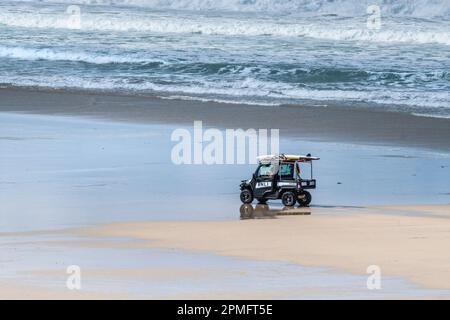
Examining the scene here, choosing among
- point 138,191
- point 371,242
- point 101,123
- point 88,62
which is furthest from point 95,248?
point 88,62

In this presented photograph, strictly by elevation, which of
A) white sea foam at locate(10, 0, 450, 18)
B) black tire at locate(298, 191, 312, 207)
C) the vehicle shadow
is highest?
white sea foam at locate(10, 0, 450, 18)

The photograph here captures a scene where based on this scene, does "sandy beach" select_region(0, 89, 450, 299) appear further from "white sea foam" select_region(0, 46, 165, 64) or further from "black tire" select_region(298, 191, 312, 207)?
"white sea foam" select_region(0, 46, 165, 64)

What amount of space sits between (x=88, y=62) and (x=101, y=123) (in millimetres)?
11046

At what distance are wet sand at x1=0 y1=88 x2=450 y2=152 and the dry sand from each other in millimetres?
5021

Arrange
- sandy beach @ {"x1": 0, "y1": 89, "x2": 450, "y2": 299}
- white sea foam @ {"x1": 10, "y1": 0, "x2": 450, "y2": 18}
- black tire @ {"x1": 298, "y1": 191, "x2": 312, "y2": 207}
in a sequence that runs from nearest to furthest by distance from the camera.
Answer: sandy beach @ {"x1": 0, "y1": 89, "x2": 450, "y2": 299}
black tire @ {"x1": 298, "y1": 191, "x2": 312, "y2": 207}
white sea foam @ {"x1": 10, "y1": 0, "x2": 450, "y2": 18}

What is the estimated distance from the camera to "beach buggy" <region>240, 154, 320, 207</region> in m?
11.2

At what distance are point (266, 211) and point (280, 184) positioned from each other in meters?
0.38

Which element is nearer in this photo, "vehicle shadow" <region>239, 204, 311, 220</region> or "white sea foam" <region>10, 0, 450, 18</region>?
"vehicle shadow" <region>239, 204, 311, 220</region>

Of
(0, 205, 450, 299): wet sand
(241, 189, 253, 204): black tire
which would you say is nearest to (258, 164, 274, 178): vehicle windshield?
(241, 189, 253, 204): black tire

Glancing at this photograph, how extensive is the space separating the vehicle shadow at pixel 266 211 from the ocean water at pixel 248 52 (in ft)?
27.1

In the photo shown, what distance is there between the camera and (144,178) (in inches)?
498

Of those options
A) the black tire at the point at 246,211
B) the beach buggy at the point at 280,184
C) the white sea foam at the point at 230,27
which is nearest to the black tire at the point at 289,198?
the beach buggy at the point at 280,184

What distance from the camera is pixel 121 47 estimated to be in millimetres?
31953
